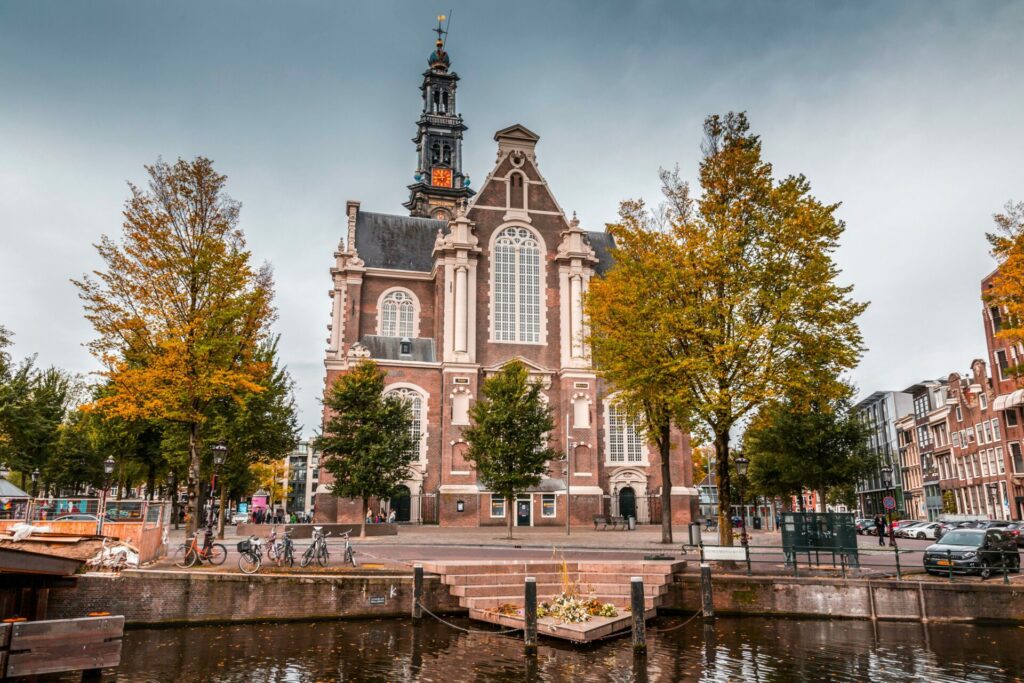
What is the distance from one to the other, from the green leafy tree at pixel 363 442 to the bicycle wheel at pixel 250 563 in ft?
57.2

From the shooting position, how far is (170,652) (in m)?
15.1

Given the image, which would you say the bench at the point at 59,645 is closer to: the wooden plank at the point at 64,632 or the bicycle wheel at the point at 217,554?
the wooden plank at the point at 64,632

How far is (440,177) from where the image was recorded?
263 feet

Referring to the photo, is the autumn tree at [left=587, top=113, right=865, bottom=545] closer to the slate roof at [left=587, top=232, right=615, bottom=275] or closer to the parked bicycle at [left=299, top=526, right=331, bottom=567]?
the parked bicycle at [left=299, top=526, right=331, bottom=567]

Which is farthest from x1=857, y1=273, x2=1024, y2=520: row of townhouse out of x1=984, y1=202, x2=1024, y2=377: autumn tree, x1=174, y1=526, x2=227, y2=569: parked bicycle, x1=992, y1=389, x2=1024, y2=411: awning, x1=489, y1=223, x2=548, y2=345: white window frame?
x1=174, y1=526, x2=227, y2=569: parked bicycle

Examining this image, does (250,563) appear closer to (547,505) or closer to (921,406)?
(547,505)

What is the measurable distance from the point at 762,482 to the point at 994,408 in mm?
19766

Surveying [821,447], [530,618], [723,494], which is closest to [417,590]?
[530,618]

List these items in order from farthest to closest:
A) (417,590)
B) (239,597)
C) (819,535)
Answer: (819,535), (417,590), (239,597)

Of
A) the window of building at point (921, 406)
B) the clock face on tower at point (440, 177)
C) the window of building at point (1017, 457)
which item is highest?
the clock face on tower at point (440, 177)

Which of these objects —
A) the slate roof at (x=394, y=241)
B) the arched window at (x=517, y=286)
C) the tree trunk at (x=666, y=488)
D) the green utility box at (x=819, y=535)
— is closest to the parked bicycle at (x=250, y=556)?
the green utility box at (x=819, y=535)

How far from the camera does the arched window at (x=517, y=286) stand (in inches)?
2014

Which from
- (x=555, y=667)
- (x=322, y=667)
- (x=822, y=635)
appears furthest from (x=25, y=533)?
(x=822, y=635)

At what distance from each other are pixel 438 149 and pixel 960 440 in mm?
60187
